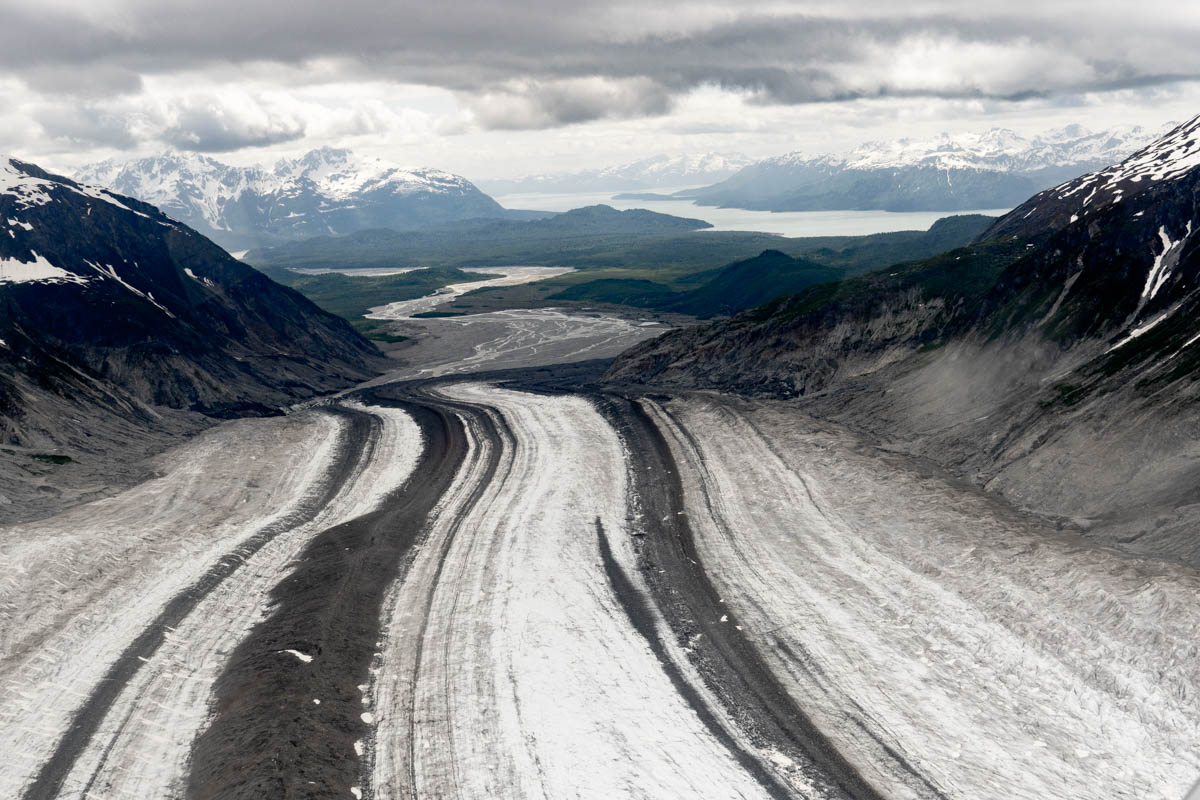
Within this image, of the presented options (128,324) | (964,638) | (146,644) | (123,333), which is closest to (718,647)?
(964,638)

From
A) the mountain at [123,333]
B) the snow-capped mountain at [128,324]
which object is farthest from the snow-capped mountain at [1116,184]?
the snow-capped mountain at [128,324]

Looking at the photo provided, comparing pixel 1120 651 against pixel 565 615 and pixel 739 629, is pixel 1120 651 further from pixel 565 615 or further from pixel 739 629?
pixel 565 615

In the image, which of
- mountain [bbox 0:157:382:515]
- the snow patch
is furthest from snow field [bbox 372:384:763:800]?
the snow patch

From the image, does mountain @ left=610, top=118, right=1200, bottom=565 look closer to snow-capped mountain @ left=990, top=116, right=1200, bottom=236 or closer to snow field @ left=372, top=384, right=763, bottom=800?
snow-capped mountain @ left=990, top=116, right=1200, bottom=236

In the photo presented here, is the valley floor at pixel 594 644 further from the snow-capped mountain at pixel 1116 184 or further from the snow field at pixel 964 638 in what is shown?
the snow-capped mountain at pixel 1116 184

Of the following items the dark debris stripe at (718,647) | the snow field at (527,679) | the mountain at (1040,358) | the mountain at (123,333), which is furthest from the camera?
the mountain at (123,333)

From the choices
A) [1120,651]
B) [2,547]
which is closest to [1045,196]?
[1120,651]

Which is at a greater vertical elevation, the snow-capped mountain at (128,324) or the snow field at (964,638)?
the snow-capped mountain at (128,324)
